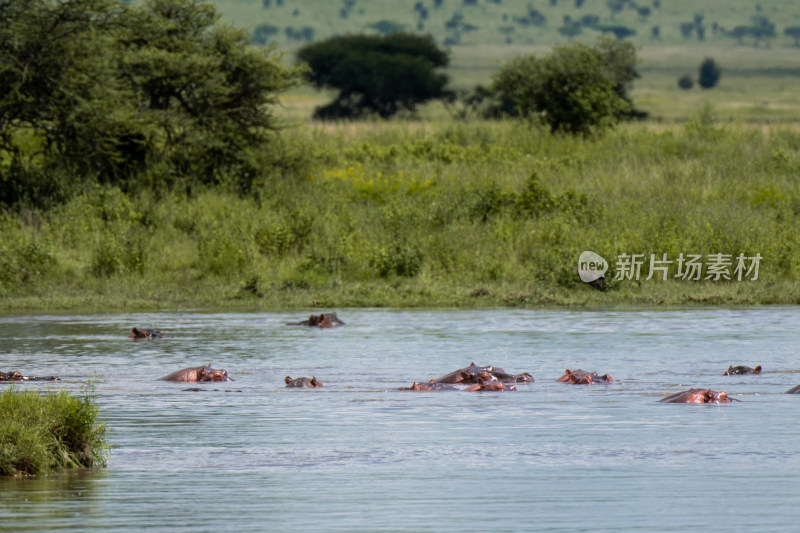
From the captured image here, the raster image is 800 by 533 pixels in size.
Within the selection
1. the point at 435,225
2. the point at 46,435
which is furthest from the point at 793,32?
the point at 46,435

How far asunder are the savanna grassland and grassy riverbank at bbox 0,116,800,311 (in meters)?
0.04

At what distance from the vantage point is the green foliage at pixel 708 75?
10662 centimetres

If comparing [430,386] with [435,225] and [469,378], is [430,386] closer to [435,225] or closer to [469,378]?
[469,378]

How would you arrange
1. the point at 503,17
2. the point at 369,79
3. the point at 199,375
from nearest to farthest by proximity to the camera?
the point at 199,375, the point at 369,79, the point at 503,17

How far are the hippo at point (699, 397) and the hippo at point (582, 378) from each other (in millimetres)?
1158

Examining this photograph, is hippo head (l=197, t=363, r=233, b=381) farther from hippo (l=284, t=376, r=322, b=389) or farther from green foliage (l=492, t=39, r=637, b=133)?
green foliage (l=492, t=39, r=637, b=133)

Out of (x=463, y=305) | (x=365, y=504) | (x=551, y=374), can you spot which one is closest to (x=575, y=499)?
(x=365, y=504)

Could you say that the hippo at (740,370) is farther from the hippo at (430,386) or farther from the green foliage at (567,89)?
the green foliage at (567,89)

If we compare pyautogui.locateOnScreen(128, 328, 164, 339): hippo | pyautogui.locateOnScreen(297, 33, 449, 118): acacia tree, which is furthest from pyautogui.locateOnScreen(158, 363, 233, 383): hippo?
pyautogui.locateOnScreen(297, 33, 449, 118): acacia tree

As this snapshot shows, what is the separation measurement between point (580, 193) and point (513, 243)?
8.69 ft

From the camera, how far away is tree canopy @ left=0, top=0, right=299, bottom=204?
26.3 metres

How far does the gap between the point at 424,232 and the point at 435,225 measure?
0.59m

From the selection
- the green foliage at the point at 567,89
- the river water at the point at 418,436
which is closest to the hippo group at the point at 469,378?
the river water at the point at 418,436

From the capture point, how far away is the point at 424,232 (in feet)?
82.4
